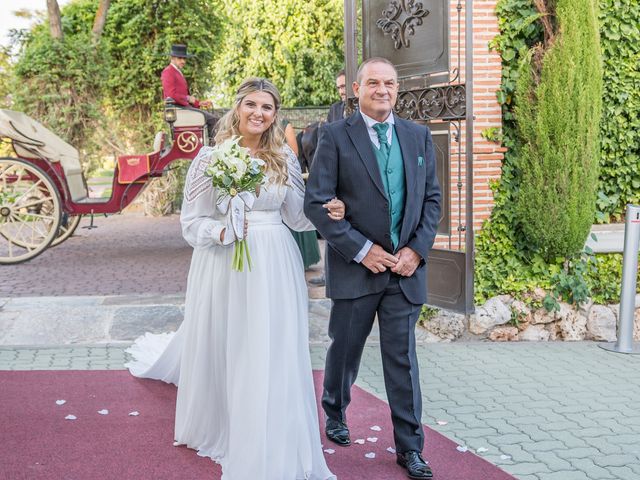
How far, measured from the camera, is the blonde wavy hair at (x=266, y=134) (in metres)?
4.38

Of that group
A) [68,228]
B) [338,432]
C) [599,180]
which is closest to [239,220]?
[338,432]

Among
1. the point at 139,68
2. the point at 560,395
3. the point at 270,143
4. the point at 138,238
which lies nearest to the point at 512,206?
the point at 560,395

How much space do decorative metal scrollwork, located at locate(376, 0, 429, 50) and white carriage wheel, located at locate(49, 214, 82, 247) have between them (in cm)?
613

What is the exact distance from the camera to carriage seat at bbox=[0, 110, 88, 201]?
10.7 metres

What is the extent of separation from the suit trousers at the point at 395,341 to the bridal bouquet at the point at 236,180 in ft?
2.16

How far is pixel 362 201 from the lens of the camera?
4293 mm

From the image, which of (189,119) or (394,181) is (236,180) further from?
(189,119)

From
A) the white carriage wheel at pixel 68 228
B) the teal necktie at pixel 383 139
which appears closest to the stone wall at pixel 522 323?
the teal necktie at pixel 383 139

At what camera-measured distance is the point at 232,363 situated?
430cm

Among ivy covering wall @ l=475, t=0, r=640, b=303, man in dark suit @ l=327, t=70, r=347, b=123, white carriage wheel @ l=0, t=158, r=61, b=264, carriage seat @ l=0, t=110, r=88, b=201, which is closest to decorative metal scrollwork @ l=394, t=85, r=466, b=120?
man in dark suit @ l=327, t=70, r=347, b=123

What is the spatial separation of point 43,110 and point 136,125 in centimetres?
291

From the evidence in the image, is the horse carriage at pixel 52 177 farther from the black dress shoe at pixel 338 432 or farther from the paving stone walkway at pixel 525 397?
the black dress shoe at pixel 338 432

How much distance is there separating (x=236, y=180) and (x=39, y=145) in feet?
25.3

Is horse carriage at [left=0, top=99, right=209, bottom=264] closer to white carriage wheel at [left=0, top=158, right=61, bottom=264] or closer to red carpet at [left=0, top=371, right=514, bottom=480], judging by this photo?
white carriage wheel at [left=0, top=158, right=61, bottom=264]
